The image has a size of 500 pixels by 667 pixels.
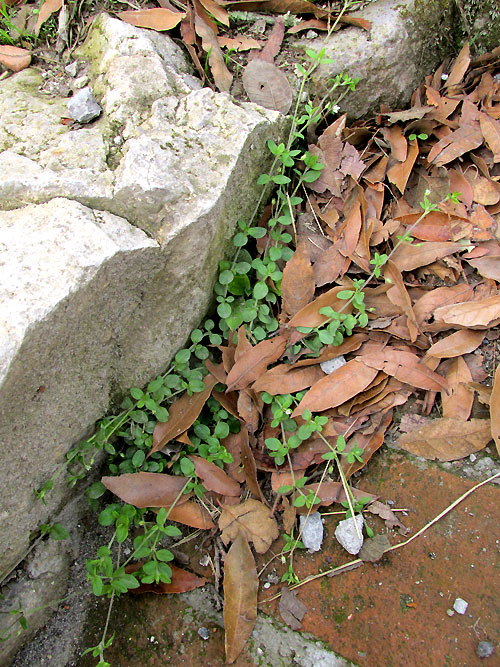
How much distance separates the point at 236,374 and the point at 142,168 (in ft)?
2.49

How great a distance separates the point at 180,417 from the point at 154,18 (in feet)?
4.97

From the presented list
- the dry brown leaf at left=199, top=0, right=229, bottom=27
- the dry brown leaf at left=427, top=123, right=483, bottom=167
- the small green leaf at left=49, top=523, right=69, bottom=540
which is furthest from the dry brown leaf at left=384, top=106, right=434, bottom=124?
the small green leaf at left=49, top=523, right=69, bottom=540

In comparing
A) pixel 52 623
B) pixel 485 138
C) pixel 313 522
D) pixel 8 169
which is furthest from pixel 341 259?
pixel 52 623

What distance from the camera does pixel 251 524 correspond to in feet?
5.60

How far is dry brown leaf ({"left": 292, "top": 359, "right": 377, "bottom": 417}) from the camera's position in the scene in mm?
1746

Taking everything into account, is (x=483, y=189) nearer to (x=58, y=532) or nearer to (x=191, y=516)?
(x=191, y=516)

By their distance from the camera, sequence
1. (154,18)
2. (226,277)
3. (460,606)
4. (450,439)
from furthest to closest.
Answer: (154,18), (226,277), (450,439), (460,606)

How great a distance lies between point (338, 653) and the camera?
148 centimetres

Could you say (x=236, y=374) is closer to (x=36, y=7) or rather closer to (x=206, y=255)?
(x=206, y=255)

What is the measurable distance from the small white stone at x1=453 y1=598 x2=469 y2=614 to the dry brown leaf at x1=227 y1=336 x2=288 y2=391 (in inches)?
35.7

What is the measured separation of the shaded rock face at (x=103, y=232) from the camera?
4.85 feet

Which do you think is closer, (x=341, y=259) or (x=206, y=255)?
(x=206, y=255)

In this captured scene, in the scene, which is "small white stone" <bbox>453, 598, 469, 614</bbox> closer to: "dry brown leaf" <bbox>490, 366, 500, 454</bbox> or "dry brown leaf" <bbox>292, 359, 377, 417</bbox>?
"dry brown leaf" <bbox>490, 366, 500, 454</bbox>

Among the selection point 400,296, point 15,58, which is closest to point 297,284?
point 400,296
